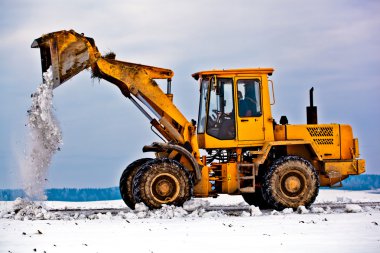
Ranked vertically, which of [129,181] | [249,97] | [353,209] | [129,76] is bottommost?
[353,209]

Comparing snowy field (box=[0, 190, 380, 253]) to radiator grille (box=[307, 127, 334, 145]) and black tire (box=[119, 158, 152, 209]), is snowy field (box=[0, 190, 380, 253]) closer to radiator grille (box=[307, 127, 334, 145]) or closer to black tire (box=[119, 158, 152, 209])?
radiator grille (box=[307, 127, 334, 145])

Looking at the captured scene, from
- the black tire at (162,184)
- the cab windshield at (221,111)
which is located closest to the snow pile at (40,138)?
the black tire at (162,184)

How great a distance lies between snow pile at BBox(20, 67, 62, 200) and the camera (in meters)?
18.9

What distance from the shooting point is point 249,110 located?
65.2 feet

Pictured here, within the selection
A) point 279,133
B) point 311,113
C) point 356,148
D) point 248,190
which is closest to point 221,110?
point 279,133

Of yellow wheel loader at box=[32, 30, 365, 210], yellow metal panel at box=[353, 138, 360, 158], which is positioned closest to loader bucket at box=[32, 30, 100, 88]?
yellow wheel loader at box=[32, 30, 365, 210]

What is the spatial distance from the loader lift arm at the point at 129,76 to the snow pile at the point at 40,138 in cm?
40

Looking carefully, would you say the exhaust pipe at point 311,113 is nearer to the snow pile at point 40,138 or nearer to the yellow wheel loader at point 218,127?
the yellow wheel loader at point 218,127

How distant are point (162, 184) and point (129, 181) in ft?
6.61

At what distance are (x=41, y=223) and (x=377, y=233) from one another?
7002 mm

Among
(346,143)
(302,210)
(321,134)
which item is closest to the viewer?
(302,210)

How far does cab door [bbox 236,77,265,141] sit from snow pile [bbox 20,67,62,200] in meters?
4.47

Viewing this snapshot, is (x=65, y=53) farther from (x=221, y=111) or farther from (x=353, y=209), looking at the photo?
(x=353, y=209)

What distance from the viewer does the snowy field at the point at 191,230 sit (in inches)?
490
